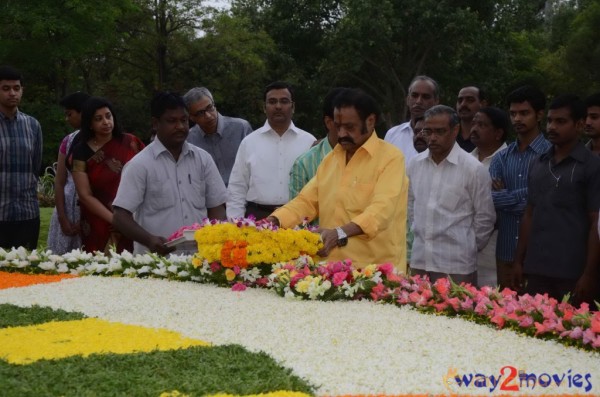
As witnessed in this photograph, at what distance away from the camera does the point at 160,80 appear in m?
38.7

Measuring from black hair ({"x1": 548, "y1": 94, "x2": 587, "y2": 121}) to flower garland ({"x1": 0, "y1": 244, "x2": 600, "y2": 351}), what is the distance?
5.21 feet

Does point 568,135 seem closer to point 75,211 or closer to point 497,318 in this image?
point 497,318

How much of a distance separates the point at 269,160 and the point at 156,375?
161 inches

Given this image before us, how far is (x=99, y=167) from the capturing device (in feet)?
25.4

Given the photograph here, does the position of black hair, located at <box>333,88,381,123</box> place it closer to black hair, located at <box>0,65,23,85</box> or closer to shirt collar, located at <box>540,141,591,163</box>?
shirt collar, located at <box>540,141,591,163</box>

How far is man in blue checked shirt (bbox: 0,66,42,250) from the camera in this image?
319 inches

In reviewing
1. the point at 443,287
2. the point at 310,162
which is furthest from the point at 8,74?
the point at 443,287

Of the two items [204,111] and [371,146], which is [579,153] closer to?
[371,146]

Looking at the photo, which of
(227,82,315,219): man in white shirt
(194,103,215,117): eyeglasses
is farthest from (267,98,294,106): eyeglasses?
(194,103,215,117): eyeglasses

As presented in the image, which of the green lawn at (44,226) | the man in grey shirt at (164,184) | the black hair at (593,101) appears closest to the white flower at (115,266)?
the man in grey shirt at (164,184)

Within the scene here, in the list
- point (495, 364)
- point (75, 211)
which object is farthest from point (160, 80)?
point (495, 364)

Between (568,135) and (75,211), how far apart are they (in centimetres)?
486

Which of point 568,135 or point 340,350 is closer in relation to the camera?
point 340,350

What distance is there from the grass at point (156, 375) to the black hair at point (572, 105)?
348 centimetres
